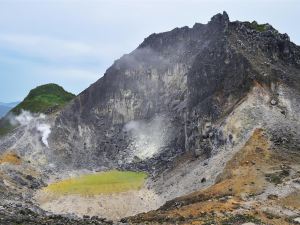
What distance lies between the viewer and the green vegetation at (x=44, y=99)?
15762 centimetres

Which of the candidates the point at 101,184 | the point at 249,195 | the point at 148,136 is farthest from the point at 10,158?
the point at 249,195

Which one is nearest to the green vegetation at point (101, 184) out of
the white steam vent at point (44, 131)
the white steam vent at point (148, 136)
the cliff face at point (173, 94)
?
the cliff face at point (173, 94)

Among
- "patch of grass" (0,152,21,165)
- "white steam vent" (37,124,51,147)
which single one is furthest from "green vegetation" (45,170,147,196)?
"white steam vent" (37,124,51,147)

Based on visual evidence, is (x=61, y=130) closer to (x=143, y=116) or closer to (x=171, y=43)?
(x=143, y=116)

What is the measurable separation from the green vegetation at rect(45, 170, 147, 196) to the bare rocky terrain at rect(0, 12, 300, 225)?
2.59 metres

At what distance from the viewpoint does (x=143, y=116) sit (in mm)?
122875

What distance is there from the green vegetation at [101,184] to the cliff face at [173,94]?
6.56 meters

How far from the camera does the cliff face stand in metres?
96.0

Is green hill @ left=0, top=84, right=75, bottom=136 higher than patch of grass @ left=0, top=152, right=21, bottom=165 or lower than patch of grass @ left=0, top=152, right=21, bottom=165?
higher

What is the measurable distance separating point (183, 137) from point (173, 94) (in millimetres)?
16194

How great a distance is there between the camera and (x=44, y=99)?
548 feet

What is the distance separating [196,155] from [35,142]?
3840 centimetres

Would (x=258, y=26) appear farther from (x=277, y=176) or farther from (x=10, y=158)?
(x=10, y=158)

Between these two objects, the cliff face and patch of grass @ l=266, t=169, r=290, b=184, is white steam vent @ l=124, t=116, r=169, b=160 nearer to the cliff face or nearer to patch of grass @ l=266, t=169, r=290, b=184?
the cliff face
